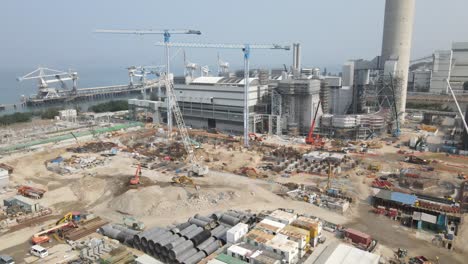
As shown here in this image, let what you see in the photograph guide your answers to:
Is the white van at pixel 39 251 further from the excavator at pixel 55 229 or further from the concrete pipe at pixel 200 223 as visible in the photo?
the concrete pipe at pixel 200 223

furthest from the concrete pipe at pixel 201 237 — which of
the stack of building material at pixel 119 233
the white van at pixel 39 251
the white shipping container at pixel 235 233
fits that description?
the white van at pixel 39 251

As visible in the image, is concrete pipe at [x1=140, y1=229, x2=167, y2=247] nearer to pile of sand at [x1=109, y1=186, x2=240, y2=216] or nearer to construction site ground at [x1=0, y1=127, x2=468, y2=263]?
construction site ground at [x1=0, y1=127, x2=468, y2=263]

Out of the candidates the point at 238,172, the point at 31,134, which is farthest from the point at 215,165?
the point at 31,134

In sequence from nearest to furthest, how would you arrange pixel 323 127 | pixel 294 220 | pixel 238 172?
pixel 294 220 < pixel 238 172 < pixel 323 127

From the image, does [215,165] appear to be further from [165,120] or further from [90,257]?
[165,120]

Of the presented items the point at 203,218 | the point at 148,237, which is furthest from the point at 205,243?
the point at 148,237

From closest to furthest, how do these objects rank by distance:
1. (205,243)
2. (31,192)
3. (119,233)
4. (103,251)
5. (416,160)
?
(103,251)
(205,243)
(119,233)
(31,192)
(416,160)

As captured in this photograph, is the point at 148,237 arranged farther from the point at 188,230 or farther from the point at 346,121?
the point at 346,121
